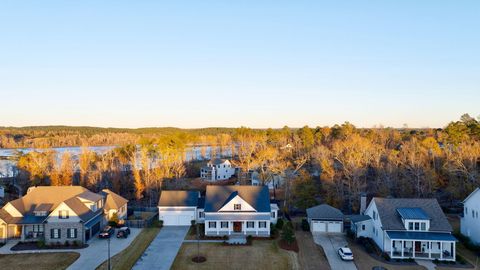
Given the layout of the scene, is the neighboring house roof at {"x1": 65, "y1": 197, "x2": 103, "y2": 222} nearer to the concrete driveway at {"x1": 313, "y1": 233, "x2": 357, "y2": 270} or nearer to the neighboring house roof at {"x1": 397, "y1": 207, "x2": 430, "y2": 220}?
the concrete driveway at {"x1": 313, "y1": 233, "x2": 357, "y2": 270}

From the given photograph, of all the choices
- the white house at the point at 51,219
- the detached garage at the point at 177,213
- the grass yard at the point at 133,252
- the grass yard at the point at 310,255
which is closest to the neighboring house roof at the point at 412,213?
the grass yard at the point at 310,255

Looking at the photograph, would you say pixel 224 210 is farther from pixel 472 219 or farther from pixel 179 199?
pixel 472 219

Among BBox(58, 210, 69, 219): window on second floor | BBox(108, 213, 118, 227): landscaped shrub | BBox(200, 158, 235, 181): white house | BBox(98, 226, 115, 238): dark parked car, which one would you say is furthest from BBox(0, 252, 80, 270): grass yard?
BBox(200, 158, 235, 181): white house

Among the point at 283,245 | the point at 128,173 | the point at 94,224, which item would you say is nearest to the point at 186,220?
the point at 94,224

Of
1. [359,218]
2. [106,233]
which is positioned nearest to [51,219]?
[106,233]

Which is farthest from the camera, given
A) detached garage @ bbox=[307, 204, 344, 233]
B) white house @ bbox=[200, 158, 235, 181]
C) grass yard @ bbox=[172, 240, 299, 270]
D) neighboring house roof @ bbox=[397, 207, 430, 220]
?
white house @ bbox=[200, 158, 235, 181]

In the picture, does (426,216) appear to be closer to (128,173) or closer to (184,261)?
(184,261)
